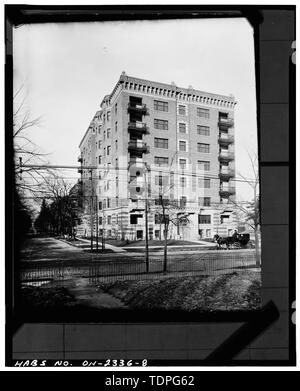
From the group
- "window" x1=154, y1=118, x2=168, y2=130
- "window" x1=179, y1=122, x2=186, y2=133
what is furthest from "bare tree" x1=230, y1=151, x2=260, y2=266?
"window" x1=154, y1=118, x2=168, y2=130

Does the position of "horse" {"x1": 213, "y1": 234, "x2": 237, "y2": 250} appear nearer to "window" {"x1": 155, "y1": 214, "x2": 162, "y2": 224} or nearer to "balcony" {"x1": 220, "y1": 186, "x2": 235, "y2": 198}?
"balcony" {"x1": 220, "y1": 186, "x2": 235, "y2": 198}

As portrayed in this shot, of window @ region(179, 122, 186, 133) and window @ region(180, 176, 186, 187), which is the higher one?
window @ region(179, 122, 186, 133)

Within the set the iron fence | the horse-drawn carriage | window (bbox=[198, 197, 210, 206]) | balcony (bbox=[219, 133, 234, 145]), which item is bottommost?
the iron fence

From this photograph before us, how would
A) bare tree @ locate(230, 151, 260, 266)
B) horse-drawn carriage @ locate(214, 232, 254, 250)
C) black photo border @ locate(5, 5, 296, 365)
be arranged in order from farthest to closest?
horse-drawn carriage @ locate(214, 232, 254, 250), bare tree @ locate(230, 151, 260, 266), black photo border @ locate(5, 5, 296, 365)

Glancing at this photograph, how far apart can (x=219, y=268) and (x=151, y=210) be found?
1.76 metres

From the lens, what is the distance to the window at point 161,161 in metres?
5.50

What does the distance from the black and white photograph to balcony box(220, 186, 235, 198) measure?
2 centimetres

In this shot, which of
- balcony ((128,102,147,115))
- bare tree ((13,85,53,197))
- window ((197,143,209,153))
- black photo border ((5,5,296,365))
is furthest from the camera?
window ((197,143,209,153))

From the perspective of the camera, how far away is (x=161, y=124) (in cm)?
568

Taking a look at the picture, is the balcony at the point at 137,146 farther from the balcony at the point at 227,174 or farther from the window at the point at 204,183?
the balcony at the point at 227,174

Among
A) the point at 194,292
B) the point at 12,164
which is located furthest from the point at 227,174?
the point at 12,164

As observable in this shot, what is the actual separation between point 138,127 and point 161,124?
18.5 inches

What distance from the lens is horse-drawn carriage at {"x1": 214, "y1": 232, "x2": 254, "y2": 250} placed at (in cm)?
547
